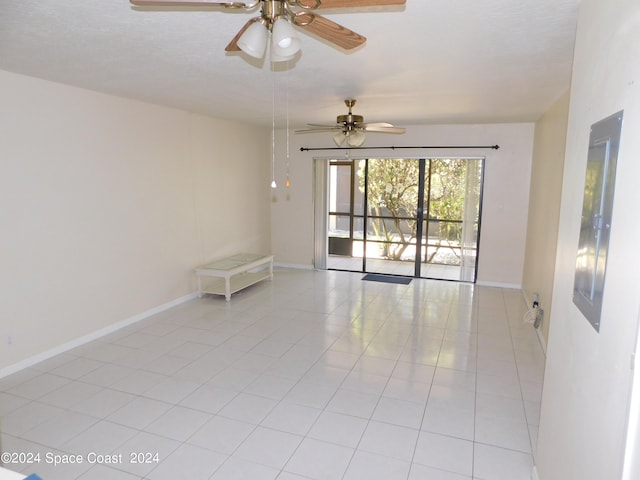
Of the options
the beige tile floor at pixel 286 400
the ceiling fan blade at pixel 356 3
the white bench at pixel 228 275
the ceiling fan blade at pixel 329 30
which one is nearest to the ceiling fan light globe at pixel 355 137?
the beige tile floor at pixel 286 400

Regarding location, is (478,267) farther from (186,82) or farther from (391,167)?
(186,82)

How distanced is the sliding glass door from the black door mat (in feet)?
1.03

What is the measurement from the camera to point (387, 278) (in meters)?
6.70

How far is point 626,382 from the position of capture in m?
1.11

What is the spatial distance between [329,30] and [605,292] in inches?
55.3

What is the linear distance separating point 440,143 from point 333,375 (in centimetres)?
416

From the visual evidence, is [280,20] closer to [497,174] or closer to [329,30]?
[329,30]

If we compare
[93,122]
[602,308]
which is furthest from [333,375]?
[93,122]

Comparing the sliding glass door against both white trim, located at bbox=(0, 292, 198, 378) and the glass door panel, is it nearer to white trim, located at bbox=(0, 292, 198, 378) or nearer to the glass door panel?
the glass door panel

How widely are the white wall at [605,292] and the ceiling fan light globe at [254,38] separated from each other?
4.05 ft

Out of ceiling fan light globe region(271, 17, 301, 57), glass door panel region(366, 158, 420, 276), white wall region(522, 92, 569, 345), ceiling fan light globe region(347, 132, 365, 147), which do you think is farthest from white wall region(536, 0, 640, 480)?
glass door panel region(366, 158, 420, 276)

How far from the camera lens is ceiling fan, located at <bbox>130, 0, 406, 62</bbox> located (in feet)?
4.75

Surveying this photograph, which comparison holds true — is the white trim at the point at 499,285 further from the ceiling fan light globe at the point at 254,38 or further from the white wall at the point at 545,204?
the ceiling fan light globe at the point at 254,38

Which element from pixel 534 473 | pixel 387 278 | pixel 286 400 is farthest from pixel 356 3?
pixel 387 278
